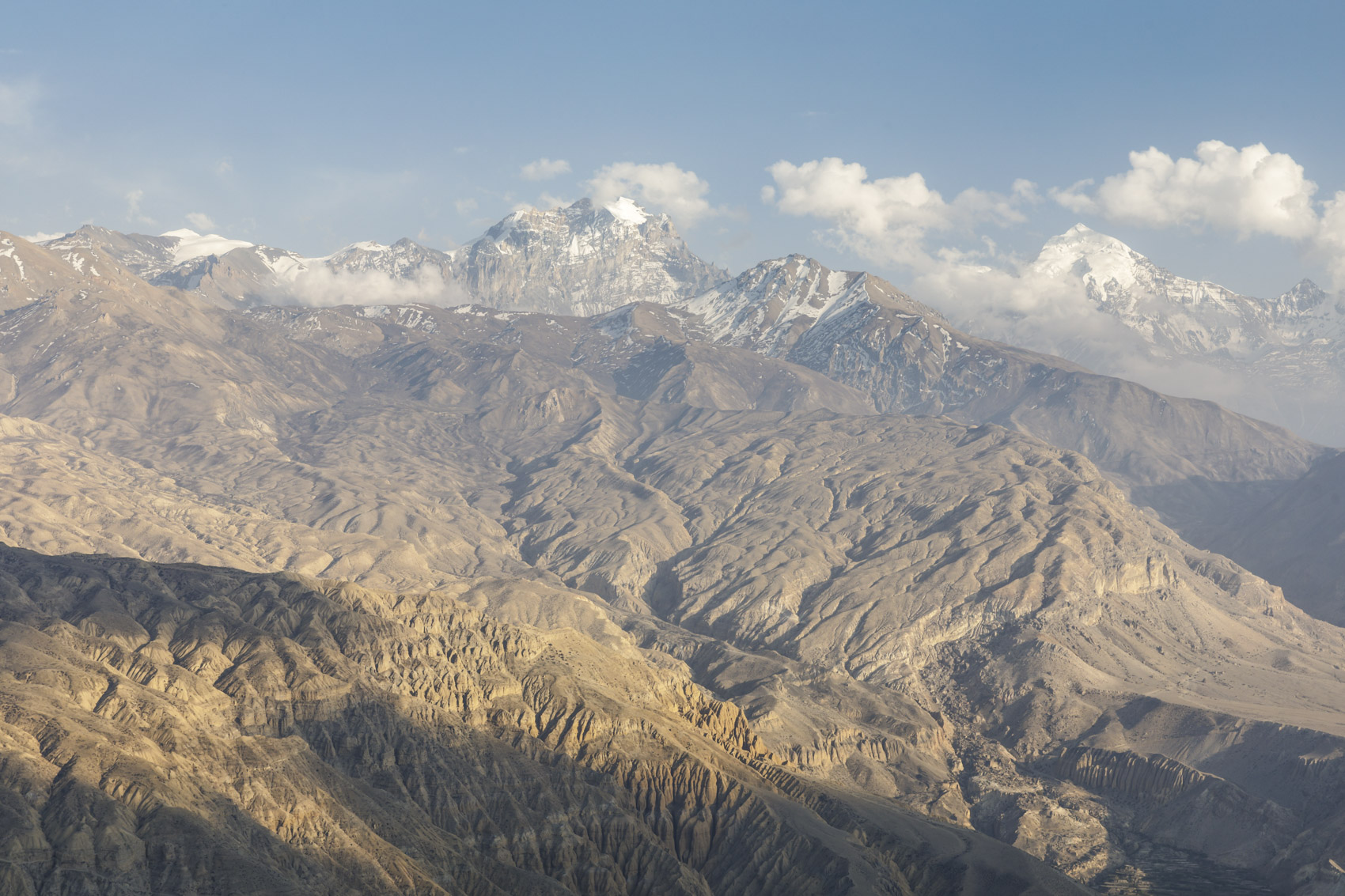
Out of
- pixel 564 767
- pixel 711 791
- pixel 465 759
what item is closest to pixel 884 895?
pixel 711 791

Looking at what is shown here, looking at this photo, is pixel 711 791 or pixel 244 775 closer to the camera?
pixel 244 775

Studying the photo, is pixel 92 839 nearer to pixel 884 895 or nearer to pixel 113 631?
pixel 113 631

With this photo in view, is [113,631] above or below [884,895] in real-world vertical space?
above

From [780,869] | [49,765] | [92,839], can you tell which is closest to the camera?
[92,839]

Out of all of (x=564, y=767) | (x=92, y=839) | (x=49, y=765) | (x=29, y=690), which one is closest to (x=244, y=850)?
(x=92, y=839)

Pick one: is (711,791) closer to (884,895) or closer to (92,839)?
(884,895)

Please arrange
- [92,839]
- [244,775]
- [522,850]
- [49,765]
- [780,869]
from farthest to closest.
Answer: [780,869] → [522,850] → [244,775] → [49,765] → [92,839]
